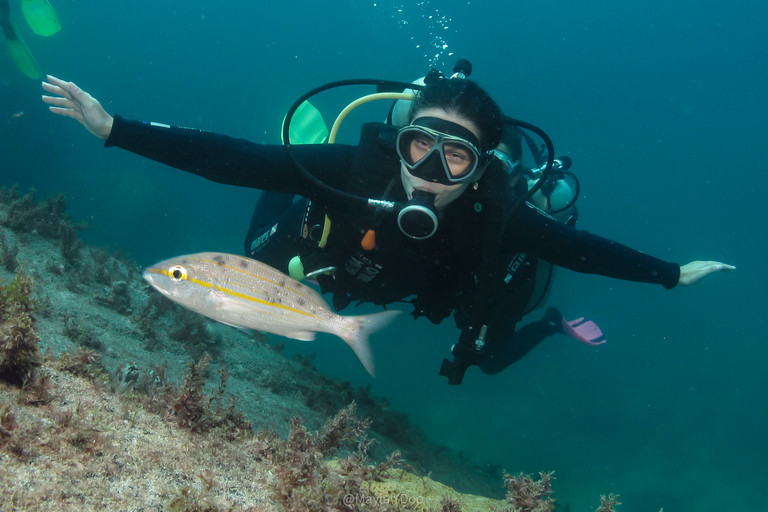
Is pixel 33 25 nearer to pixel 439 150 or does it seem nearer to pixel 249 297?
pixel 439 150

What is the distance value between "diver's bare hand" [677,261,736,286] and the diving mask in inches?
115

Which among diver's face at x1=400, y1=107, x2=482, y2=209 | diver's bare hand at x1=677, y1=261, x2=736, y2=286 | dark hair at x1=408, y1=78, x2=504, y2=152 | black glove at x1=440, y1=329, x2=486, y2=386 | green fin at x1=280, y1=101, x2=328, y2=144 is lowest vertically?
black glove at x1=440, y1=329, x2=486, y2=386

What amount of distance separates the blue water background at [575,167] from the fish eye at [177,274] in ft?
62.0

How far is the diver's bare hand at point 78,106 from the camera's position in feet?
8.86

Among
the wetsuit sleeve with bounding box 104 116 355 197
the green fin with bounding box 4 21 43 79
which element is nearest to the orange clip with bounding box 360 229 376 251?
the wetsuit sleeve with bounding box 104 116 355 197

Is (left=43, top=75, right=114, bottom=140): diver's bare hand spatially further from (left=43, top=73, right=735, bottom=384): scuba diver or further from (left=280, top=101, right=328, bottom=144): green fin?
(left=280, top=101, right=328, bottom=144): green fin

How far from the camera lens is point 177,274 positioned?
6.71 feet

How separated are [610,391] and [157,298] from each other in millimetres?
43838

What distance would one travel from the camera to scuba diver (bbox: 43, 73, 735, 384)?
328 cm

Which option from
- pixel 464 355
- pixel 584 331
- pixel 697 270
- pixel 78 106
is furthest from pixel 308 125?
pixel 584 331

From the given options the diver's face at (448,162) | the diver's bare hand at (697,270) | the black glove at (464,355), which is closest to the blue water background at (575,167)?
the diver's bare hand at (697,270)

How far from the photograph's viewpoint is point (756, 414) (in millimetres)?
40625

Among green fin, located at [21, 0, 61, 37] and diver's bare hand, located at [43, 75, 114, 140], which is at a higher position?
green fin, located at [21, 0, 61, 37]

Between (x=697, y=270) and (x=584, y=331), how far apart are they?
190 inches
